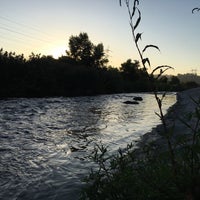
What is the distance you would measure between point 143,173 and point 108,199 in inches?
19.1

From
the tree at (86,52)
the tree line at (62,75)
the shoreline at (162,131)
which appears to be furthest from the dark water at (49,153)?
the tree at (86,52)

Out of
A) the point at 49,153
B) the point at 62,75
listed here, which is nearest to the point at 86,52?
→ the point at 62,75

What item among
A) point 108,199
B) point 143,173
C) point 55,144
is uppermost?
point 143,173

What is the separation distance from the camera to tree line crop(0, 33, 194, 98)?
49219 mm

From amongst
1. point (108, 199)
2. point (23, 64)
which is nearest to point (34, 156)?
point (108, 199)

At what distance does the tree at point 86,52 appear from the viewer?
86.9 meters

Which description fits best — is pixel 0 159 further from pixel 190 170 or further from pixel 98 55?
pixel 98 55

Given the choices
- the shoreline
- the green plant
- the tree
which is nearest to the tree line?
the tree

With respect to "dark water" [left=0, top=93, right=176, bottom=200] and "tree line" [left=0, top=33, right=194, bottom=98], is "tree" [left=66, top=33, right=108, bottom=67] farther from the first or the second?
"dark water" [left=0, top=93, right=176, bottom=200]

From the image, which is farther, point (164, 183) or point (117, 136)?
point (117, 136)

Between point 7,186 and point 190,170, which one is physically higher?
point 190,170

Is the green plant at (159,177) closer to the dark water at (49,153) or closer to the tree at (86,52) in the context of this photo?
the dark water at (49,153)

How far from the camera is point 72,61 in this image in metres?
84.1

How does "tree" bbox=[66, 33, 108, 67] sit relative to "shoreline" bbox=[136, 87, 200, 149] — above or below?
above
